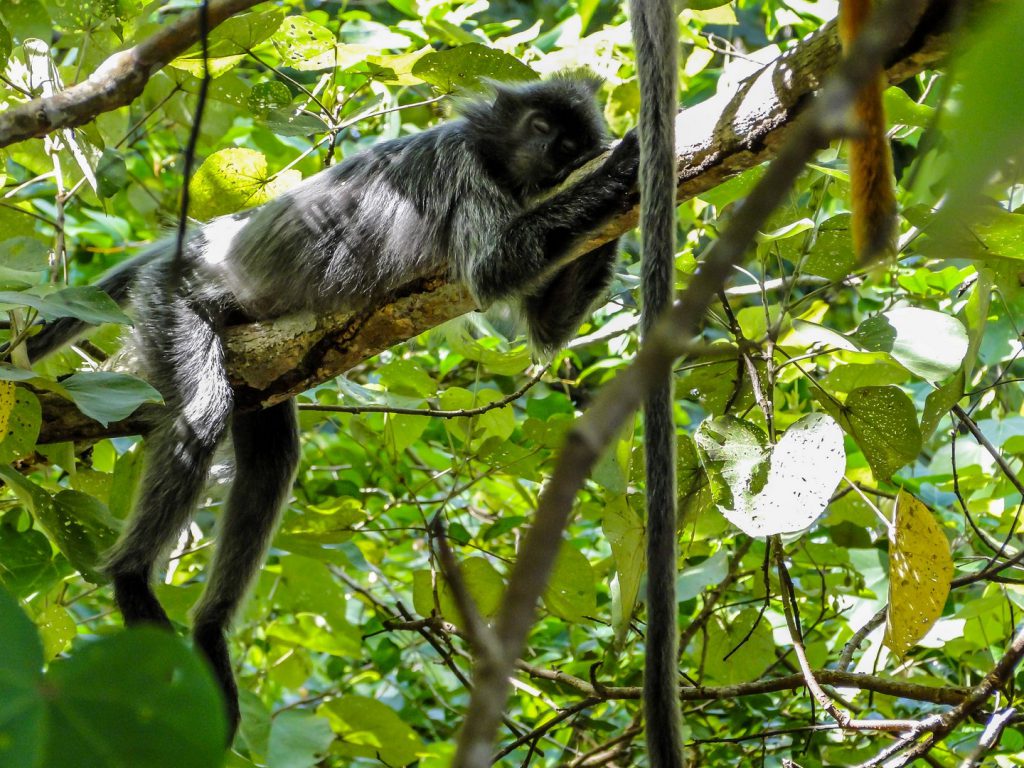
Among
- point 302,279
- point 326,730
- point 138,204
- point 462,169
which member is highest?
point 138,204

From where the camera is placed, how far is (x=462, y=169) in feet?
11.8

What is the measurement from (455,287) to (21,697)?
97.4 inches

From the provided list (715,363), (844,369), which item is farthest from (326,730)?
(844,369)

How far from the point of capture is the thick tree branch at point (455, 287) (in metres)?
2.15

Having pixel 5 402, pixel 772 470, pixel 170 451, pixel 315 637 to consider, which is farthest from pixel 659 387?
pixel 315 637

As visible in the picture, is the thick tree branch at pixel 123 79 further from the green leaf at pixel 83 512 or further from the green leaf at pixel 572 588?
the green leaf at pixel 572 588

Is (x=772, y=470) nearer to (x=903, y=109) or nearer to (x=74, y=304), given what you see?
(x=903, y=109)

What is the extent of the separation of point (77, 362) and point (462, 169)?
1.48 metres

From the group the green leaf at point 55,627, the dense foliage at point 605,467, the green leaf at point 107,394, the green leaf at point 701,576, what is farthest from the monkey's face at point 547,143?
the green leaf at point 55,627

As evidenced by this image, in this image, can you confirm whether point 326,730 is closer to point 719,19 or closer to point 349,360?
point 349,360

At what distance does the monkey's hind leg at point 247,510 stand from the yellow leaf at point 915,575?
2087mm

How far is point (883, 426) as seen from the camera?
8.26ft

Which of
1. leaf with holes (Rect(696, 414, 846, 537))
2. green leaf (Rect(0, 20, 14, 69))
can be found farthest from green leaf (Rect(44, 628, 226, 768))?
green leaf (Rect(0, 20, 14, 69))

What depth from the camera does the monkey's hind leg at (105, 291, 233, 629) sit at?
296cm
